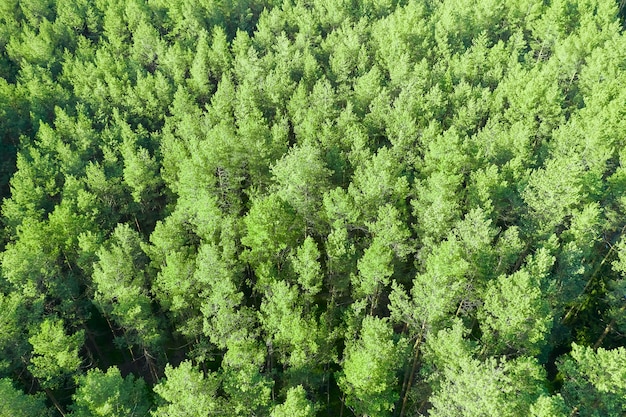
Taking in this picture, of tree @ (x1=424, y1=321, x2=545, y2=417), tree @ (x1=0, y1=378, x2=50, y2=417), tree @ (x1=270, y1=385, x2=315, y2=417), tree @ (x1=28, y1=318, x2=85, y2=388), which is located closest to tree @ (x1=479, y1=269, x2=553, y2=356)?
tree @ (x1=424, y1=321, x2=545, y2=417)

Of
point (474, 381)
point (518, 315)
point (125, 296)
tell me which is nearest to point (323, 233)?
point (125, 296)

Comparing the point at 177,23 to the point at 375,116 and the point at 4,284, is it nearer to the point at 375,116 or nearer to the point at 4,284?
the point at 375,116

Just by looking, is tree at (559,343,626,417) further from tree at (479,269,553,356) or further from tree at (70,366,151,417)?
tree at (70,366,151,417)

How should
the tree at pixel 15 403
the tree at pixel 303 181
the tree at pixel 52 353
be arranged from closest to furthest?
the tree at pixel 15 403 → the tree at pixel 52 353 → the tree at pixel 303 181

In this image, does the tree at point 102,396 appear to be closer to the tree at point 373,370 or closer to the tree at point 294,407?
the tree at point 294,407

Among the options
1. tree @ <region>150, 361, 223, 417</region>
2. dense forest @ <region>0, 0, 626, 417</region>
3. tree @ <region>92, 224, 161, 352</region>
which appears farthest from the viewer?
tree @ <region>92, 224, 161, 352</region>

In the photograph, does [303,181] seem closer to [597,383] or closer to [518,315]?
[518,315]

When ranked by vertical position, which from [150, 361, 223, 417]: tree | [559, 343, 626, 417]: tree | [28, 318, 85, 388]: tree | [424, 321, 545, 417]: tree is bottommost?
[559, 343, 626, 417]: tree

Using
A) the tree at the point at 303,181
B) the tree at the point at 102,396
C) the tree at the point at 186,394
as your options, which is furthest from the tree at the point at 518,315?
the tree at the point at 102,396
